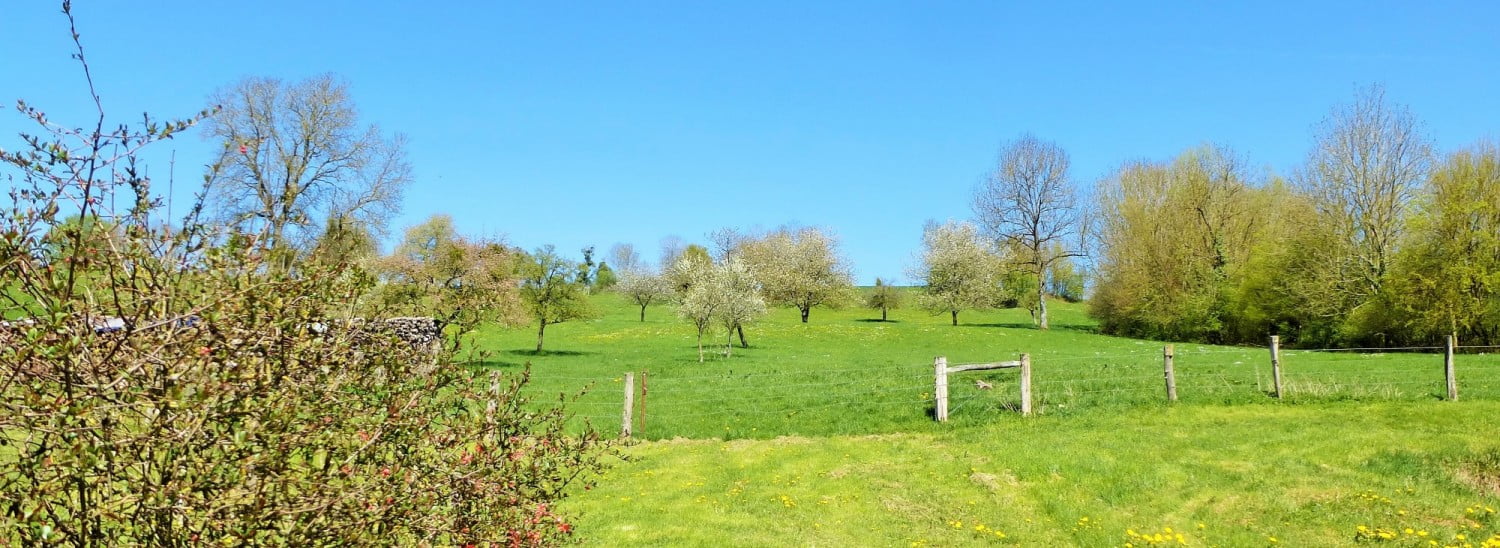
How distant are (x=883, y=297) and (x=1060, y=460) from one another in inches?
2409

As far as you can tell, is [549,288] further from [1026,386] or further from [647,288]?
[647,288]

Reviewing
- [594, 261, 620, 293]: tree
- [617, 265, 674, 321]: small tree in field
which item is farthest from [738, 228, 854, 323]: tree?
[594, 261, 620, 293]: tree

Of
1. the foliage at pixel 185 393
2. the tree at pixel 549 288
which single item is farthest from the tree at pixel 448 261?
the foliage at pixel 185 393

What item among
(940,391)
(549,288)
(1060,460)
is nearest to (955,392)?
(940,391)

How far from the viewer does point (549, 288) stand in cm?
3403

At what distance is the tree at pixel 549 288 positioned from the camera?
3384cm

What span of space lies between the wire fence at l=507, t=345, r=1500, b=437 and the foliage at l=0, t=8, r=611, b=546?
11.0 m

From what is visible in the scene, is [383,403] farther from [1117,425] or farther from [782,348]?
[782,348]

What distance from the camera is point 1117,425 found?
48.6ft

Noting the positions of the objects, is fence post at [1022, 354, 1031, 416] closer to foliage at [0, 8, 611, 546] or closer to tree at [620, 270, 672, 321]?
foliage at [0, 8, 611, 546]

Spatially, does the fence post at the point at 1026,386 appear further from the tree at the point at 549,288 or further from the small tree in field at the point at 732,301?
the tree at the point at 549,288

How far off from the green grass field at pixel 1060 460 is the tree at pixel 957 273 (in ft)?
119

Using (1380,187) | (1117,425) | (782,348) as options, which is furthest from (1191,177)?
(1117,425)

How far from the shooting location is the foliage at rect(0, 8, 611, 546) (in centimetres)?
246
